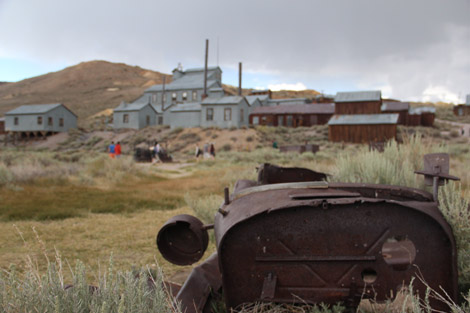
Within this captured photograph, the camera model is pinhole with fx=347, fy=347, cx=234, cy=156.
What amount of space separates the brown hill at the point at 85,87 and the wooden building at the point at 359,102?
5079 centimetres

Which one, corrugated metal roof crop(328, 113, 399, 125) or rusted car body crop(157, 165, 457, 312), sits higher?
corrugated metal roof crop(328, 113, 399, 125)

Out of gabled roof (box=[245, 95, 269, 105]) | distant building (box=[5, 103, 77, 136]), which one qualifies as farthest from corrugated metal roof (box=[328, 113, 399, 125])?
distant building (box=[5, 103, 77, 136])

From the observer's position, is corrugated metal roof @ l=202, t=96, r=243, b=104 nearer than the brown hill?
Yes

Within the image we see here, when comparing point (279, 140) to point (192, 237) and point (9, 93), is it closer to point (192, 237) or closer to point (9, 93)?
point (192, 237)

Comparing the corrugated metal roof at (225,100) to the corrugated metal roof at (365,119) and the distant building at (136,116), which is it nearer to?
the distant building at (136,116)

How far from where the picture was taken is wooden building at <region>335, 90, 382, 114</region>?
3722 cm

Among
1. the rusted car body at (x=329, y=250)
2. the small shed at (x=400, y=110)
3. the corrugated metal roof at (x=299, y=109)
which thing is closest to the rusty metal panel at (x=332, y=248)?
the rusted car body at (x=329, y=250)

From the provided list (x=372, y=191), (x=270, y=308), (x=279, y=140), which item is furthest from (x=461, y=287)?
(x=279, y=140)

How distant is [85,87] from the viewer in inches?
3548

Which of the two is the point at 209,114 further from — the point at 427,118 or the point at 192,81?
the point at 427,118

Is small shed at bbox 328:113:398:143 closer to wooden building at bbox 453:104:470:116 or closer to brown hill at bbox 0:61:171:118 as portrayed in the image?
wooden building at bbox 453:104:470:116

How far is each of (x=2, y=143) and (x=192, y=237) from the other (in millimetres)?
56181

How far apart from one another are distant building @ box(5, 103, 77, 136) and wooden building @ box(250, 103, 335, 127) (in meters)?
27.5

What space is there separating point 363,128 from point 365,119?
124 cm
